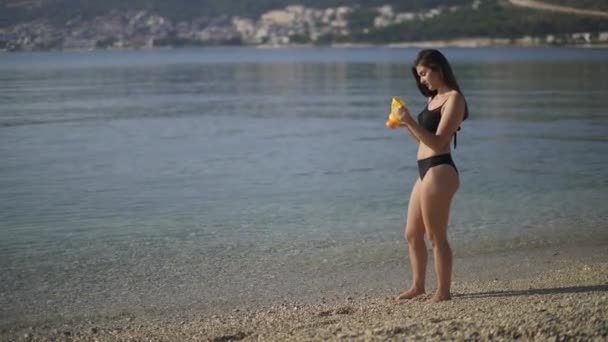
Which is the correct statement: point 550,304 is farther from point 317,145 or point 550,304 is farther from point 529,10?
point 529,10

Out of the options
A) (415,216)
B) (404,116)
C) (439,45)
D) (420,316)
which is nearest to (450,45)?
(439,45)

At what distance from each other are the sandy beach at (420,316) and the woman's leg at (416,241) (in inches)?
3.7

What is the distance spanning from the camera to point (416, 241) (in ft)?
23.9

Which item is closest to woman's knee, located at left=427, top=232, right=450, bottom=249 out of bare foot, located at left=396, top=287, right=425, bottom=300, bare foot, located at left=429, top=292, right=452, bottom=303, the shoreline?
bare foot, located at left=429, top=292, right=452, bottom=303

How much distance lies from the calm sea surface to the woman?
1.81 m

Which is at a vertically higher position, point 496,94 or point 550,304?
point 550,304

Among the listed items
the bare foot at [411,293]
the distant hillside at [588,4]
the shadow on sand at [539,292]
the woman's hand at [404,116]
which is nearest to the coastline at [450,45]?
the distant hillside at [588,4]

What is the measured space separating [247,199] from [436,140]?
7.12m

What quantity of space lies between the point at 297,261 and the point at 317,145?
11.6 meters

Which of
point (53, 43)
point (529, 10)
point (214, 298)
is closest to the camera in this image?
point (214, 298)

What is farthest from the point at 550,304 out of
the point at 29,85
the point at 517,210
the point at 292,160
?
the point at 29,85

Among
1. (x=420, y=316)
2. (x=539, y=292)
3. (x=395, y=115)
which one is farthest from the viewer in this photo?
(x=539, y=292)

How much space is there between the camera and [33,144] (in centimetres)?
2206

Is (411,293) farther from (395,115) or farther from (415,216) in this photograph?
(395,115)
